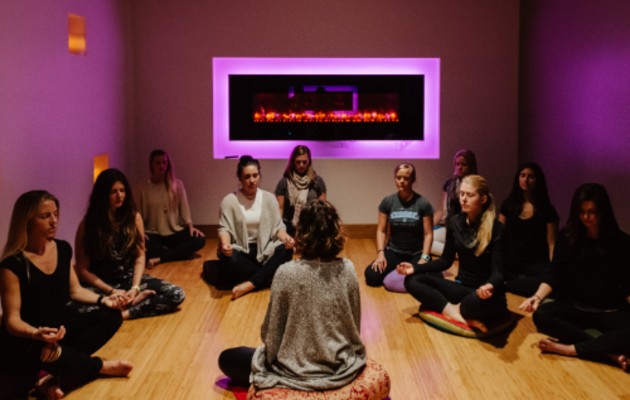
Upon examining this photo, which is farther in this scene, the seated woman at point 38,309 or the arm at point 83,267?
the arm at point 83,267

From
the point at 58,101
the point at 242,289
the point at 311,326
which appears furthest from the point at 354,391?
the point at 58,101

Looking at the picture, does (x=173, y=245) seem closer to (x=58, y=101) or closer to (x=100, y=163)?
(x=100, y=163)

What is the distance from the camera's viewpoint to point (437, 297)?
4.91 metres

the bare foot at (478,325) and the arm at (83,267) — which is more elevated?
the arm at (83,267)

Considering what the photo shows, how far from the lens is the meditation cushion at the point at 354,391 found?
3.03 meters

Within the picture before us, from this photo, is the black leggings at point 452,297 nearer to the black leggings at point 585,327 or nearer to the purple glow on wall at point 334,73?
the black leggings at point 585,327

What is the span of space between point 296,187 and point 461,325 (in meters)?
2.72

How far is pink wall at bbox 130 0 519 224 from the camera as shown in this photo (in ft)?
25.8

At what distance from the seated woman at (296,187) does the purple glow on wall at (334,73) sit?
3.79 ft

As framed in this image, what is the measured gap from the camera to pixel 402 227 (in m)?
5.89

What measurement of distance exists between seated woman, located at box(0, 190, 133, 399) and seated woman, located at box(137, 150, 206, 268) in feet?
9.31

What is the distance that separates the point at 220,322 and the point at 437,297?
60.0 inches

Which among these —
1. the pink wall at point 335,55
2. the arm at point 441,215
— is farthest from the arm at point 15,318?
the pink wall at point 335,55

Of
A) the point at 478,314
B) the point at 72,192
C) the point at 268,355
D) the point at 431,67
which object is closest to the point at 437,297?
the point at 478,314
